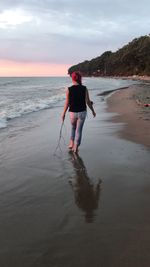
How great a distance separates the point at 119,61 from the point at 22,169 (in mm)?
147108

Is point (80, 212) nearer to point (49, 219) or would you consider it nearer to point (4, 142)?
point (49, 219)

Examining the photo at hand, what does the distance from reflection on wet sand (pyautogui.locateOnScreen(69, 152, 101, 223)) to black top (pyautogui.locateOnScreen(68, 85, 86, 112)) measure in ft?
4.95

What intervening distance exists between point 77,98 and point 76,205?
3.33 m

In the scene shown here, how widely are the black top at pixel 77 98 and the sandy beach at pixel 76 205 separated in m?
0.99

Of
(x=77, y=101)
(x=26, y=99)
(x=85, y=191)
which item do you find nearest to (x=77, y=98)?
(x=77, y=101)

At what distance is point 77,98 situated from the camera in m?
7.25

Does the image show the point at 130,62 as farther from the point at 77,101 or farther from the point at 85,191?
the point at 85,191

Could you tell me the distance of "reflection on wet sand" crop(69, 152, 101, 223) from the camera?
424cm

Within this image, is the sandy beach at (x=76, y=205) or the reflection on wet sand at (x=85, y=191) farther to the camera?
the reflection on wet sand at (x=85, y=191)

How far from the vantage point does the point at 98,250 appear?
10.7ft

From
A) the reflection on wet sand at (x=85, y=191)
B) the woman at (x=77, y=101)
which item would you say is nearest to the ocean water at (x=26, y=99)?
the woman at (x=77, y=101)

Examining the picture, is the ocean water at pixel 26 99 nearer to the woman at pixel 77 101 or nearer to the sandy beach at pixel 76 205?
the woman at pixel 77 101

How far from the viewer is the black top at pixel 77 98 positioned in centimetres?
720

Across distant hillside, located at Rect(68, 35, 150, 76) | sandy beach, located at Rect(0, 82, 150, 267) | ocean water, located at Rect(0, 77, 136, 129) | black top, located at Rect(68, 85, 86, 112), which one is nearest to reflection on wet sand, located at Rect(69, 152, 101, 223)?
sandy beach, located at Rect(0, 82, 150, 267)
